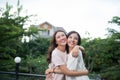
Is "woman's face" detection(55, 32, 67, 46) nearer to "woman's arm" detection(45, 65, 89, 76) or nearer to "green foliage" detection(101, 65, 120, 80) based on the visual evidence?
"woman's arm" detection(45, 65, 89, 76)

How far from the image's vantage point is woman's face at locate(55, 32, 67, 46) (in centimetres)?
244

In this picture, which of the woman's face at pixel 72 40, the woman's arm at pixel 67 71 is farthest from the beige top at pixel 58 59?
the woman's face at pixel 72 40

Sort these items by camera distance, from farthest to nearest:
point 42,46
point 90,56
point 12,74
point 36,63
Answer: point 42,46, point 90,56, point 36,63, point 12,74

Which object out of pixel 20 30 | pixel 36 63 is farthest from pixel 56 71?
pixel 36 63

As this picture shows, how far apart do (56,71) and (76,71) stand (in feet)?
0.81

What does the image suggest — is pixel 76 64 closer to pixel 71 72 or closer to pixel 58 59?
pixel 71 72

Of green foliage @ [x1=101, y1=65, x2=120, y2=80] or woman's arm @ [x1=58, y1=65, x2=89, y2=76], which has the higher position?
woman's arm @ [x1=58, y1=65, x2=89, y2=76]

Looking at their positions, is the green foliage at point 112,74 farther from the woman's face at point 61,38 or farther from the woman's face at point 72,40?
the woman's face at point 72,40

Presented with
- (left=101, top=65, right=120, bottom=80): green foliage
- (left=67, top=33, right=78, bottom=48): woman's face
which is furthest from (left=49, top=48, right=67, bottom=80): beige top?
(left=101, top=65, right=120, bottom=80): green foliage

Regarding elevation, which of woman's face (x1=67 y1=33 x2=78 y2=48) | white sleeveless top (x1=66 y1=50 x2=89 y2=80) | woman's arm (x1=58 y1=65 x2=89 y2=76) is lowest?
woman's arm (x1=58 y1=65 x2=89 y2=76)

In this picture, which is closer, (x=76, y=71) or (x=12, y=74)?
(x=76, y=71)

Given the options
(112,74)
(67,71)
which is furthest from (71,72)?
(112,74)

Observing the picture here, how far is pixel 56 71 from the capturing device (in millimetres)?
2391

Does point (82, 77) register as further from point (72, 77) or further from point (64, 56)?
point (64, 56)
